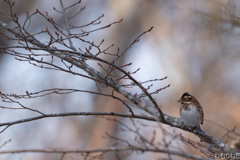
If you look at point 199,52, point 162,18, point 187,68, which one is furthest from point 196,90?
point 162,18

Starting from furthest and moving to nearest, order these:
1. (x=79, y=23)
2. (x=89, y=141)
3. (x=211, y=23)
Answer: (x=79, y=23), (x=89, y=141), (x=211, y=23)

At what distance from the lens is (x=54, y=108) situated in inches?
337

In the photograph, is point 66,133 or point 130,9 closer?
point 66,133

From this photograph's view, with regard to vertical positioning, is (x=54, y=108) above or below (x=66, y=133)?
above

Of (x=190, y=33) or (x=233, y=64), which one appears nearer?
(x=233, y=64)

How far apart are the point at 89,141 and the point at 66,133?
2.53ft

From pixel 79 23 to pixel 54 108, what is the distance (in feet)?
9.52

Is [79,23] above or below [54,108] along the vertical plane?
above

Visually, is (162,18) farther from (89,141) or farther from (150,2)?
(89,141)

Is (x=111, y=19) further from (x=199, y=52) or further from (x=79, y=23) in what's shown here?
(x=199, y=52)

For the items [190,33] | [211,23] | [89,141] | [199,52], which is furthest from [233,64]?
[89,141]

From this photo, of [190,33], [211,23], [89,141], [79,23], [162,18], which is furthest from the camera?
[162,18]

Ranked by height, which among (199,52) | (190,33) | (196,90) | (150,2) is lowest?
(196,90)

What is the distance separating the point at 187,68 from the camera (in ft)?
29.9
